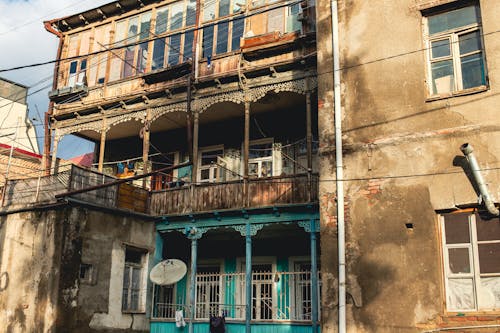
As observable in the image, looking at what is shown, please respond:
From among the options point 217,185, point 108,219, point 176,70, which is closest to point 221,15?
point 176,70

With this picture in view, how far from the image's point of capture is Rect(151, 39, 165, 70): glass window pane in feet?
60.7

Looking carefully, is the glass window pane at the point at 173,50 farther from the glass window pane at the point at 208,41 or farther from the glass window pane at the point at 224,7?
the glass window pane at the point at 224,7

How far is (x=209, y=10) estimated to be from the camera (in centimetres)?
1806

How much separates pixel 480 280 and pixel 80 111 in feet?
47.4

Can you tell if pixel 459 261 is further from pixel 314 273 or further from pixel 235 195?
pixel 235 195

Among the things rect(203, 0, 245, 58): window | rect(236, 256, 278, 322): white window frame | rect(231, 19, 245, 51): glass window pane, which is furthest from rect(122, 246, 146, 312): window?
rect(231, 19, 245, 51): glass window pane

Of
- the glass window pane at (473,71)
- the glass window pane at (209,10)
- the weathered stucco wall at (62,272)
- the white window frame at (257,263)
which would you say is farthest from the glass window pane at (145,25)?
the glass window pane at (473,71)

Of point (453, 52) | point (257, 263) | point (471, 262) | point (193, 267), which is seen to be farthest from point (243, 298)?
point (453, 52)

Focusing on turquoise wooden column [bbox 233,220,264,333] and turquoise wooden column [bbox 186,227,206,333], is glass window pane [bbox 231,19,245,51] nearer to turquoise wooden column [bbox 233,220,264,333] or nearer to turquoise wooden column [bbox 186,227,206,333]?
turquoise wooden column [bbox 233,220,264,333]

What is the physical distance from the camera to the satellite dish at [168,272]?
1495cm

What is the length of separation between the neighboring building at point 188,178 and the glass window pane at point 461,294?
15.0 feet

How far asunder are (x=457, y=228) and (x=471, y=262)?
0.62m

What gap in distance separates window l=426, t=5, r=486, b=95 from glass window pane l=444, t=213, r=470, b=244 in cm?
238

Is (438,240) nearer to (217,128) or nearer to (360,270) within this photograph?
(360,270)
